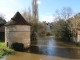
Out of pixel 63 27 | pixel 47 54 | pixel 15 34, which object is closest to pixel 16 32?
pixel 15 34

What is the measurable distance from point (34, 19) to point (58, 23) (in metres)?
8.55

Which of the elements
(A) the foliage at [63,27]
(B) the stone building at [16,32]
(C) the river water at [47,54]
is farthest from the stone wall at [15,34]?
(A) the foliage at [63,27]

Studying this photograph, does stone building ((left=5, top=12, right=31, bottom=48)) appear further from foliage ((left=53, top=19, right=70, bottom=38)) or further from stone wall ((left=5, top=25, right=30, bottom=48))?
foliage ((left=53, top=19, right=70, bottom=38))

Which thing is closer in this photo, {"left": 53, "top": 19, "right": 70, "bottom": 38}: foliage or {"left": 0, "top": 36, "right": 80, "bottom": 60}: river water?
{"left": 0, "top": 36, "right": 80, "bottom": 60}: river water

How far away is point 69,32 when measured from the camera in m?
41.6

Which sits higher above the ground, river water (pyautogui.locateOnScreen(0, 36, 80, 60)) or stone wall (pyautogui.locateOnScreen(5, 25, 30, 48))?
stone wall (pyautogui.locateOnScreen(5, 25, 30, 48))

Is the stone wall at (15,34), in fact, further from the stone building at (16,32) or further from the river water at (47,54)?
the river water at (47,54)

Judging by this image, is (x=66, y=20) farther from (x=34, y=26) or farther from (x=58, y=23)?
(x=34, y=26)

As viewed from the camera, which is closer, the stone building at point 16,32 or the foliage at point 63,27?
the stone building at point 16,32

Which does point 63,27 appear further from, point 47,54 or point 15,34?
point 47,54

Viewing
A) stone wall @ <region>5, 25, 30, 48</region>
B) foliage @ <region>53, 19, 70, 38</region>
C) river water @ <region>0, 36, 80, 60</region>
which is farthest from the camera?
foliage @ <region>53, 19, 70, 38</region>

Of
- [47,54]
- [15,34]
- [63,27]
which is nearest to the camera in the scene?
[47,54]

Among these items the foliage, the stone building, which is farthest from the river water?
the foliage

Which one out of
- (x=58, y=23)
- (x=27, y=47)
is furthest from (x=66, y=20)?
(x=27, y=47)
